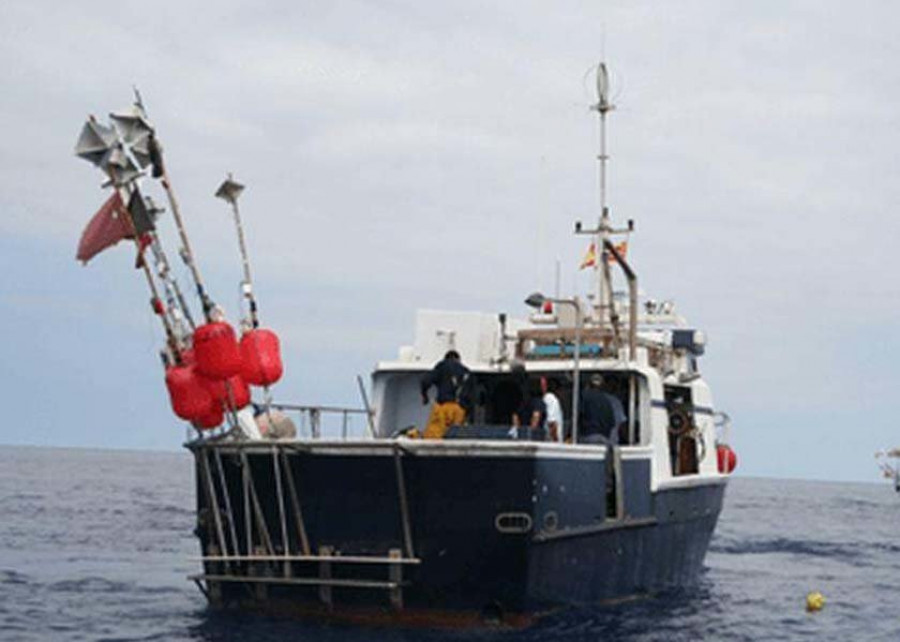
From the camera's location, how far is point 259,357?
16.7 meters

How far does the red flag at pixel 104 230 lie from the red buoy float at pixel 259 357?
1.79 metres

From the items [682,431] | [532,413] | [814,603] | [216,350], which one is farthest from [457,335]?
[814,603]

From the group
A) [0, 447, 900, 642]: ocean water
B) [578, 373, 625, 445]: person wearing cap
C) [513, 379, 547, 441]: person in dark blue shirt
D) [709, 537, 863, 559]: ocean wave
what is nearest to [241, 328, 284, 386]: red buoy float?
[0, 447, 900, 642]: ocean water

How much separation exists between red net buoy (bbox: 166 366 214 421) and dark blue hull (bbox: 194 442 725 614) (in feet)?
1.86

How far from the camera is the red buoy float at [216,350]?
52.9ft

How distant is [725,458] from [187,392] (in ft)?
38.7

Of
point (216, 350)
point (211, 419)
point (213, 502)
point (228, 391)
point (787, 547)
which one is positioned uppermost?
point (216, 350)

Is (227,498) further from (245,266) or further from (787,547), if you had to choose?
(787,547)

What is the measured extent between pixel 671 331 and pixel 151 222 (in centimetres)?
1010

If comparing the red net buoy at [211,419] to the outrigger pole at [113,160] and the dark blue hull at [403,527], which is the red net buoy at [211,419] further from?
the outrigger pole at [113,160]

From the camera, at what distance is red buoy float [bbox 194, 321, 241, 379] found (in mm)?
16125

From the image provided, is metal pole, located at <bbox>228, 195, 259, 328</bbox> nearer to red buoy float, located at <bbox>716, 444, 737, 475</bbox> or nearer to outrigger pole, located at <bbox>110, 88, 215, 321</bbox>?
outrigger pole, located at <bbox>110, 88, 215, 321</bbox>

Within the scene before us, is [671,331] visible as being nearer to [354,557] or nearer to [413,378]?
[413,378]

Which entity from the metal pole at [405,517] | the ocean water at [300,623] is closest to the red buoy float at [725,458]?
the ocean water at [300,623]
